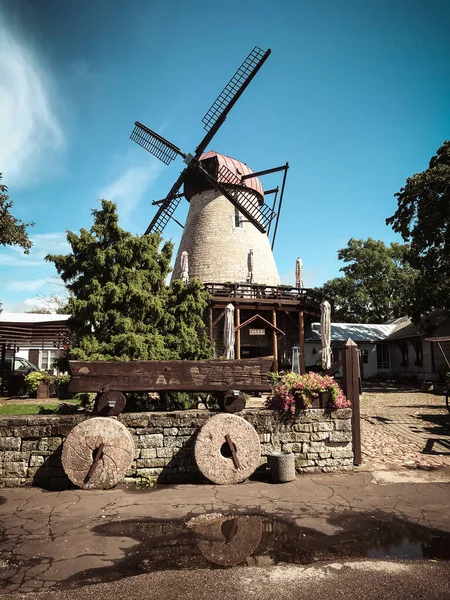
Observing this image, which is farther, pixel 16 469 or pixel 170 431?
pixel 170 431

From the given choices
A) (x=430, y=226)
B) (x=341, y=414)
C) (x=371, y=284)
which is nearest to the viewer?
(x=341, y=414)

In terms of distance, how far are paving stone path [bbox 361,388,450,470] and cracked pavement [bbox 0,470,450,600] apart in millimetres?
649

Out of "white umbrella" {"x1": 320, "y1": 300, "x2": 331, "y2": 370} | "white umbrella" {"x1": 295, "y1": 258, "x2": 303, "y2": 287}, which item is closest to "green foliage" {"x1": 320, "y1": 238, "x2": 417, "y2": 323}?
"white umbrella" {"x1": 295, "y1": 258, "x2": 303, "y2": 287}

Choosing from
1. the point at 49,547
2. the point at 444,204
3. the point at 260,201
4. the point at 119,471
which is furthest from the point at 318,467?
the point at 260,201

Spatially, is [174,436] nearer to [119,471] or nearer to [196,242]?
[119,471]

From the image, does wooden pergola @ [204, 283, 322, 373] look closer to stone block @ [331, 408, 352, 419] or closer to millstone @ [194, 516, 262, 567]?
stone block @ [331, 408, 352, 419]

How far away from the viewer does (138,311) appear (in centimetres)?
921

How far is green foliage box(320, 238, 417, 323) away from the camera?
117 feet

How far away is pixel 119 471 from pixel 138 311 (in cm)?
408

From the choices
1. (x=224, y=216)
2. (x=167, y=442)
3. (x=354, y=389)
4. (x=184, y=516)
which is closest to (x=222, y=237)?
(x=224, y=216)

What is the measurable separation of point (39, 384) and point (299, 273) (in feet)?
45.0

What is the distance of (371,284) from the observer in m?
36.5

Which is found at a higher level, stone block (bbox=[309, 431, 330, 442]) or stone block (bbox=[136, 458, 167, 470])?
stone block (bbox=[309, 431, 330, 442])

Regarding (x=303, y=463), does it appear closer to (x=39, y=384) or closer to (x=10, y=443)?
(x=10, y=443)
